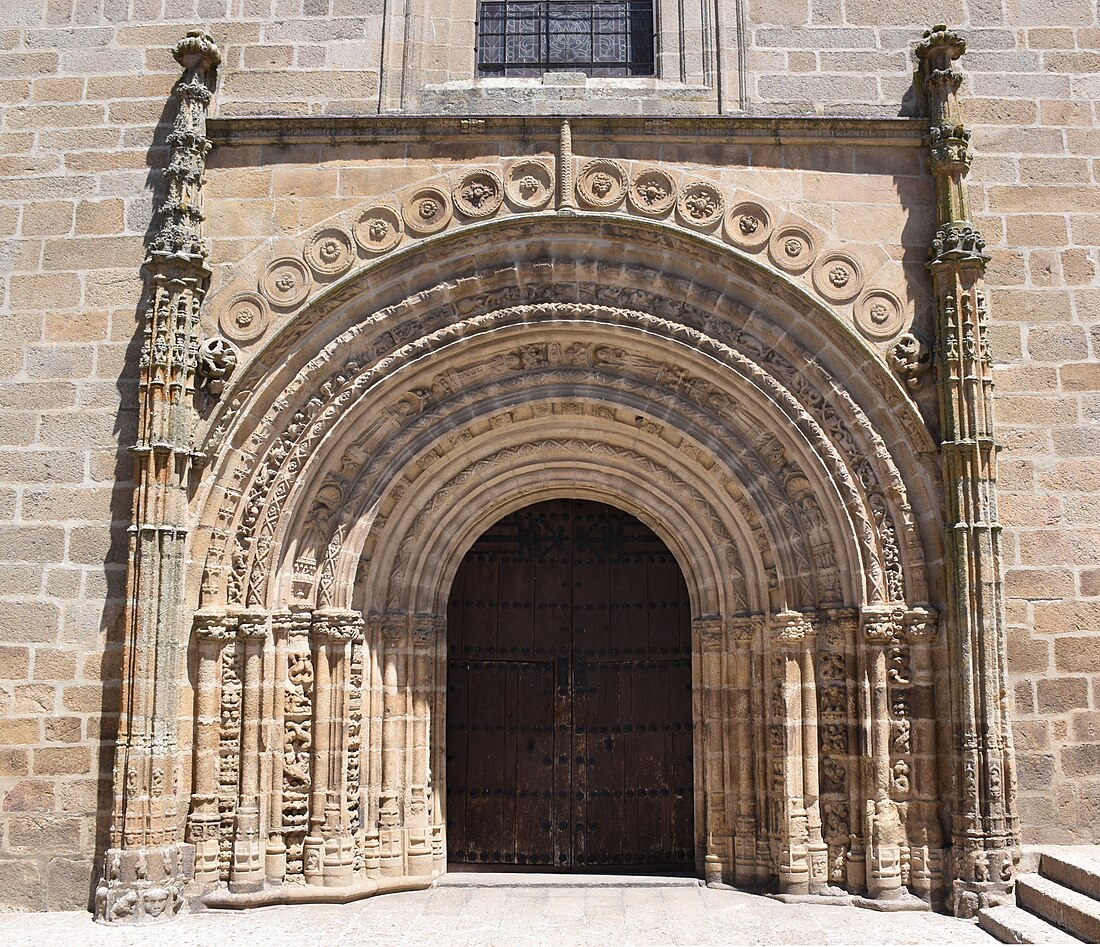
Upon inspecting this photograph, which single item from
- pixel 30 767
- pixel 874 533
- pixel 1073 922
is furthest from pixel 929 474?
pixel 30 767

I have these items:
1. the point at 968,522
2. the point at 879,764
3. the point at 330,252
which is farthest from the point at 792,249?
the point at 879,764

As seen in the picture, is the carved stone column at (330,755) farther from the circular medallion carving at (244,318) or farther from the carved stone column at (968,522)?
the carved stone column at (968,522)

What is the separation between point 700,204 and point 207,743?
504 cm

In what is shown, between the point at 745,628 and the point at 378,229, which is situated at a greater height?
the point at 378,229

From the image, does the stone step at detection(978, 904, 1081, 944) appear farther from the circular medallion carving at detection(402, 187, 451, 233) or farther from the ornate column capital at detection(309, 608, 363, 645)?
the circular medallion carving at detection(402, 187, 451, 233)

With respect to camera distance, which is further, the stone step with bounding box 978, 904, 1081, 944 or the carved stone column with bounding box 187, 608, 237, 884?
the carved stone column with bounding box 187, 608, 237, 884

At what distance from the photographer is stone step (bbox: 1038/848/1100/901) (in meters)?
6.00

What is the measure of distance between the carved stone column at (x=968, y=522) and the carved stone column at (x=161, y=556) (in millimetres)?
5081

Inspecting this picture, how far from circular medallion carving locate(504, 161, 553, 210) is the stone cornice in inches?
9.6

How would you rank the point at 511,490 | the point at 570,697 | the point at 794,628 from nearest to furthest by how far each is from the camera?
the point at 794,628 → the point at 511,490 → the point at 570,697

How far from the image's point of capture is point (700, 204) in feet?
23.8

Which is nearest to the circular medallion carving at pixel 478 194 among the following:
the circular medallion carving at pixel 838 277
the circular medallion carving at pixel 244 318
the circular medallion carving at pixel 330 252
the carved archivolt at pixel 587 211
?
the carved archivolt at pixel 587 211

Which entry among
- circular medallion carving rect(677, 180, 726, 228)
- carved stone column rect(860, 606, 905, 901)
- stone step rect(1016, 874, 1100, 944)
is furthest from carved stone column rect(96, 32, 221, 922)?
stone step rect(1016, 874, 1100, 944)

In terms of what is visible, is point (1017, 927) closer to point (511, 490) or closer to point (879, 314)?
point (879, 314)
